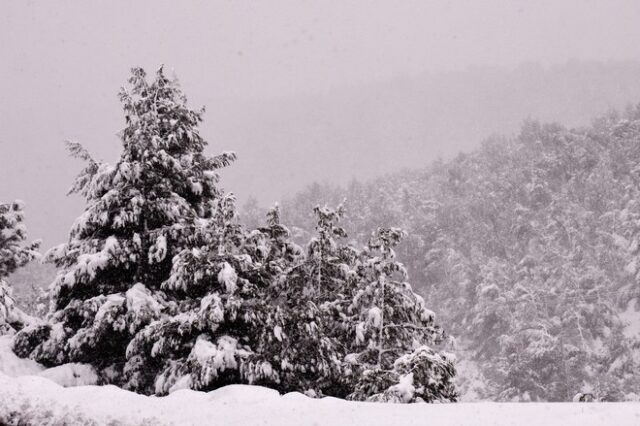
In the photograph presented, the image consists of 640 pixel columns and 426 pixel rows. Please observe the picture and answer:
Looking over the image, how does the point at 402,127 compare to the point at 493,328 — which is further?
the point at 402,127

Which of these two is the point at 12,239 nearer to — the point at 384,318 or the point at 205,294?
the point at 205,294

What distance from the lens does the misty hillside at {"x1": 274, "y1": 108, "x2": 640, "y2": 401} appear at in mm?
29625

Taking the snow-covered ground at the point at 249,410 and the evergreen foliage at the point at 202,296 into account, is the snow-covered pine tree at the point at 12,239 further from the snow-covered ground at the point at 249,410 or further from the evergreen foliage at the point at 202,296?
the snow-covered ground at the point at 249,410

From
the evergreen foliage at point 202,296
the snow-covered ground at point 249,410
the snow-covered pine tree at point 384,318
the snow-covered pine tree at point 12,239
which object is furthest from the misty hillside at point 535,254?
the snow-covered pine tree at point 12,239

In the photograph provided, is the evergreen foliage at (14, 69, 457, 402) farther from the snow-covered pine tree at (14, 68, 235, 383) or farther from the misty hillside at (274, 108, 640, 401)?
the misty hillside at (274, 108, 640, 401)

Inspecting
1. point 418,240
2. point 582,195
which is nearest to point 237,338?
point 418,240

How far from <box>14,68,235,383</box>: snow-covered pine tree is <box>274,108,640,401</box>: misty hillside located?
68.6 ft

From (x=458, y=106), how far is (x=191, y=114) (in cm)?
18037

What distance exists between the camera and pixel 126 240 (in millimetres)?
11227

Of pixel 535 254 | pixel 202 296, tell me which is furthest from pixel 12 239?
pixel 535 254

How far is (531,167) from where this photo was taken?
51562 millimetres

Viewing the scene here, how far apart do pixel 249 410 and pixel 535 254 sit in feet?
137

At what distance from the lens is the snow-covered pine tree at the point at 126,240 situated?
413 inches

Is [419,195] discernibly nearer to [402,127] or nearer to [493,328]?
[493,328]
